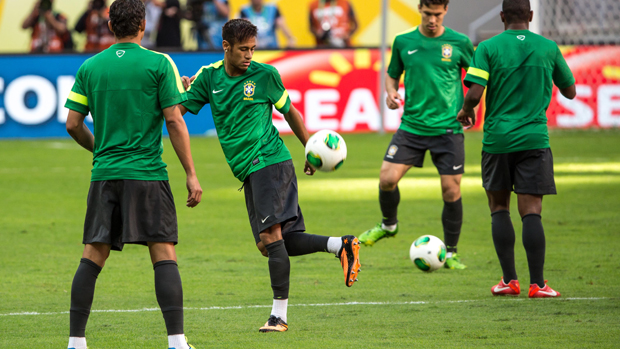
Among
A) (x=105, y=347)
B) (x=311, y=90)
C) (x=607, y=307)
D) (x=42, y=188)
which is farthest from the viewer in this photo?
(x=311, y=90)

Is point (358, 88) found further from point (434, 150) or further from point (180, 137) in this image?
point (180, 137)

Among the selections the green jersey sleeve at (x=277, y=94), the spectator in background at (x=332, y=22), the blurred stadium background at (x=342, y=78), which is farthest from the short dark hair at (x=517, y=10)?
the spectator in background at (x=332, y=22)

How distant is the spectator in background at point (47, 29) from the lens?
65.4 ft

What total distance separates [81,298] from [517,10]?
3.47m

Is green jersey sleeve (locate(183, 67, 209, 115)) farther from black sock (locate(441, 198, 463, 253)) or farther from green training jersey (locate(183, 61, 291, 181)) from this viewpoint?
black sock (locate(441, 198, 463, 253))

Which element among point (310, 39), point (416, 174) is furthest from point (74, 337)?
point (310, 39)

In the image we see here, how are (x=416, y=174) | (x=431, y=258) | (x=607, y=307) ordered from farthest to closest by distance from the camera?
(x=416, y=174)
(x=431, y=258)
(x=607, y=307)

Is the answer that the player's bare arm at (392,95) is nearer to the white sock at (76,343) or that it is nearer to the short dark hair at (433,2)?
the short dark hair at (433,2)

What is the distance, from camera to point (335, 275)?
276 inches

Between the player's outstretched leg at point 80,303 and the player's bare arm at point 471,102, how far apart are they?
2.87m

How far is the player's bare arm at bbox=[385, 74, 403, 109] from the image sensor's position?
7477 millimetres

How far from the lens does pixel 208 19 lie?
67.2ft

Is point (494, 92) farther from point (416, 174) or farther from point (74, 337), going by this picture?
point (416, 174)

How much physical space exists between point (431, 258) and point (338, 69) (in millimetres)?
12211
